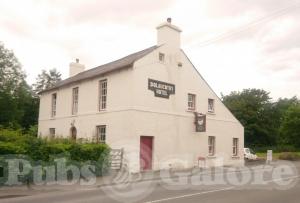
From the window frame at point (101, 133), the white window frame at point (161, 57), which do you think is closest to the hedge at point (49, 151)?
the window frame at point (101, 133)

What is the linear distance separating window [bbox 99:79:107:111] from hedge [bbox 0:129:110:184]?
606 cm

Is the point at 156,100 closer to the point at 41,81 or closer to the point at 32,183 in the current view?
the point at 32,183

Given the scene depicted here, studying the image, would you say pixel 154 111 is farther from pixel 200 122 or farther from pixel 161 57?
pixel 200 122

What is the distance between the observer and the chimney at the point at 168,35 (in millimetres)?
26953

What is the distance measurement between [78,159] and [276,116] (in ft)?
226

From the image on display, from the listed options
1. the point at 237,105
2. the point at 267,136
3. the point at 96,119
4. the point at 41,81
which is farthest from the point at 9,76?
the point at 267,136

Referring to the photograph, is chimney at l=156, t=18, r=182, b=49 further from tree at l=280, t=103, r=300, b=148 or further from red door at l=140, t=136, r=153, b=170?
tree at l=280, t=103, r=300, b=148

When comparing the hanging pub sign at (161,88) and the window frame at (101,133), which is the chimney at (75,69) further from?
the hanging pub sign at (161,88)

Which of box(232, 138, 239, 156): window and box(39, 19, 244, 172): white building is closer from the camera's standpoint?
box(39, 19, 244, 172): white building

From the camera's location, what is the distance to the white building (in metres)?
24.6

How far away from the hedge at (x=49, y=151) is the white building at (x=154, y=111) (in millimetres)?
3470

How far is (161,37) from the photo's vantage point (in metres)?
27.0

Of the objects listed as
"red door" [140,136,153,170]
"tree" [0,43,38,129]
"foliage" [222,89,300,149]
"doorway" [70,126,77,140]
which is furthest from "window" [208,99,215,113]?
"foliage" [222,89,300,149]

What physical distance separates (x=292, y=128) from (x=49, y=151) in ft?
169
